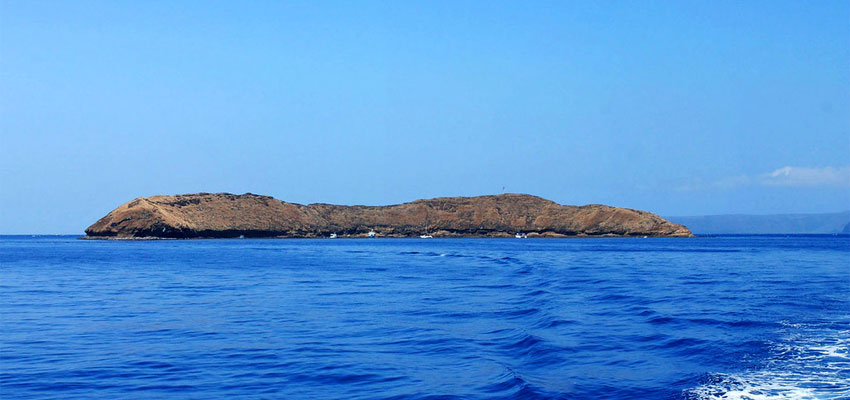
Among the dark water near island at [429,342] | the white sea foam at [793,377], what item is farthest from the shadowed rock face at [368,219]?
the white sea foam at [793,377]

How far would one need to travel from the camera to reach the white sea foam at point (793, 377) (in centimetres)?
1108

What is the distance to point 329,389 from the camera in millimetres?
11352

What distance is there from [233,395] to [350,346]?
4.34m

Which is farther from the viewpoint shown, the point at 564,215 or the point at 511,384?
the point at 564,215

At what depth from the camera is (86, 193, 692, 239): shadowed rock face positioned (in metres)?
143

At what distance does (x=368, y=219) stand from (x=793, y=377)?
16717cm

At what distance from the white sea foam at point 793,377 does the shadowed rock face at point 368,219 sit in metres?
136

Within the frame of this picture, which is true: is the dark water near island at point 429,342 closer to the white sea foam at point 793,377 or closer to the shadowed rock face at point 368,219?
the white sea foam at point 793,377

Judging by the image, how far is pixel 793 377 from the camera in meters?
12.3

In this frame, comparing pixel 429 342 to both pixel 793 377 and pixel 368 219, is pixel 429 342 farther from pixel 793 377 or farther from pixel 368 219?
pixel 368 219

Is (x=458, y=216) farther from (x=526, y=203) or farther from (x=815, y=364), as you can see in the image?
(x=815, y=364)

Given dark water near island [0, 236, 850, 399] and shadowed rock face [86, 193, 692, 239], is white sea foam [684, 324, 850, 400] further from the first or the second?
shadowed rock face [86, 193, 692, 239]

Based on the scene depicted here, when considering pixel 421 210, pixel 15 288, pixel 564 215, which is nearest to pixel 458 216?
pixel 421 210

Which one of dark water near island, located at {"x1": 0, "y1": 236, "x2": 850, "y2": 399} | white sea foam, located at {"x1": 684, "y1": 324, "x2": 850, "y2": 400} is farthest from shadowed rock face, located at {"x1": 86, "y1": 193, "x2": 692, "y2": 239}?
white sea foam, located at {"x1": 684, "y1": 324, "x2": 850, "y2": 400}
